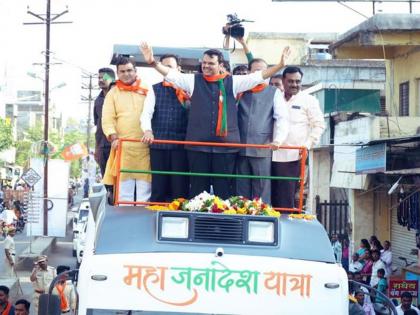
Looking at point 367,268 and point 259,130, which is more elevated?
point 259,130

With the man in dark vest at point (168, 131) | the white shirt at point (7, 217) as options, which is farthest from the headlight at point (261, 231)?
the white shirt at point (7, 217)

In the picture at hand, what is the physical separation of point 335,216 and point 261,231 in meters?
18.3

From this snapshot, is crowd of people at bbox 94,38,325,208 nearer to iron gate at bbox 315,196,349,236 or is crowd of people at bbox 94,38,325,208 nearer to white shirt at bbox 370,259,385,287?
white shirt at bbox 370,259,385,287

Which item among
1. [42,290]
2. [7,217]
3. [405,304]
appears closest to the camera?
[405,304]

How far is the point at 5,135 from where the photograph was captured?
64.2 metres

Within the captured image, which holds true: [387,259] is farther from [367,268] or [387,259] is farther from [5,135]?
[5,135]

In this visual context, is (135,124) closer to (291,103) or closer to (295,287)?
(291,103)

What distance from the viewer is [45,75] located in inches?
1517

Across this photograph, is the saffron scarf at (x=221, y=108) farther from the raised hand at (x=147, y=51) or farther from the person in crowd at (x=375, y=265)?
the person in crowd at (x=375, y=265)

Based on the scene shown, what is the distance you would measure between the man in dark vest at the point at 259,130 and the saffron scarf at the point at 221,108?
0.72ft

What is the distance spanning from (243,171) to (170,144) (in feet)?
2.17

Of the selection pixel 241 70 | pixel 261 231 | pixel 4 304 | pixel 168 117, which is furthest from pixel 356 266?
pixel 261 231

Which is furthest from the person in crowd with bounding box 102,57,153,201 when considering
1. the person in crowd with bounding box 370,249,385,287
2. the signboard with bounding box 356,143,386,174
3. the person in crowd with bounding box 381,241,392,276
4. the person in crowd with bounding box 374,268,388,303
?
→ the person in crowd with bounding box 381,241,392,276

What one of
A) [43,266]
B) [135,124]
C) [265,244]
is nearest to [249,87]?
[135,124]
